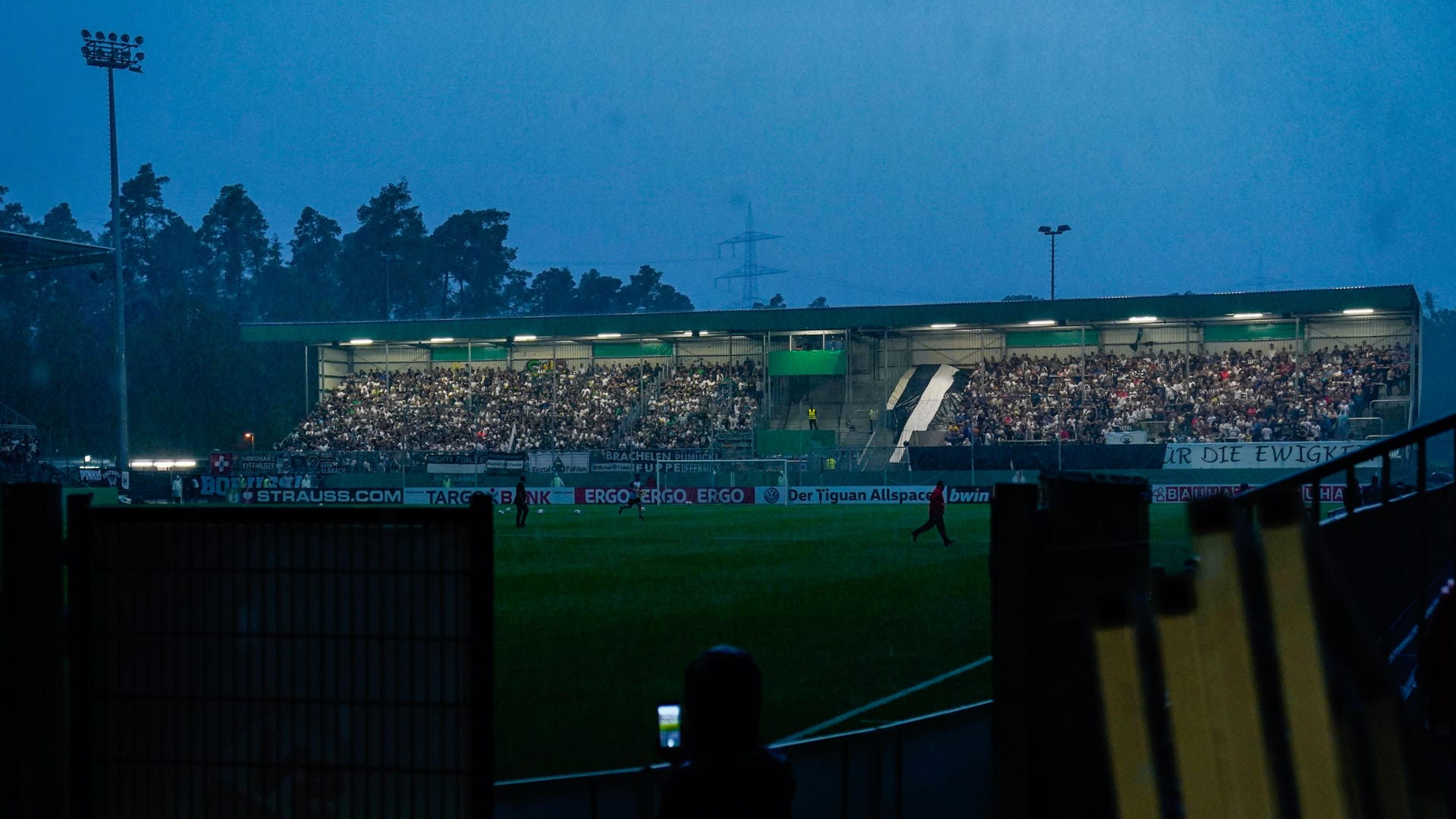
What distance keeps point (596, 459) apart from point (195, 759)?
6042 centimetres

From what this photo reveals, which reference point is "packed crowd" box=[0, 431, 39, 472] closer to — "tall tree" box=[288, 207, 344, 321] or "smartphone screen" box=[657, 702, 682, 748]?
"smartphone screen" box=[657, 702, 682, 748]

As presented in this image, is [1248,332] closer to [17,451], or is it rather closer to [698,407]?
[698,407]

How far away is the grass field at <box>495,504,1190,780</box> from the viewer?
1116 centimetres

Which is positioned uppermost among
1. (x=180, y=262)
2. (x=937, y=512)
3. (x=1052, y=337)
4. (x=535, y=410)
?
(x=180, y=262)

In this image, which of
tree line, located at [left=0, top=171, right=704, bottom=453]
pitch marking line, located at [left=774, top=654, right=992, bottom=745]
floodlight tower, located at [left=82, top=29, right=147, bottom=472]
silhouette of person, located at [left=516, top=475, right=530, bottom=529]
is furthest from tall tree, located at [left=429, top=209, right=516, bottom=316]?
pitch marking line, located at [left=774, top=654, right=992, bottom=745]

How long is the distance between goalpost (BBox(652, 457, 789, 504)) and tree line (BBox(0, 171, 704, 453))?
1935 inches

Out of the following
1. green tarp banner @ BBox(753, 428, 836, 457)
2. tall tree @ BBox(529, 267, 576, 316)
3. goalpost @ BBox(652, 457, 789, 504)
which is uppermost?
tall tree @ BBox(529, 267, 576, 316)

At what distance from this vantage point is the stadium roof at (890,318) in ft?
216

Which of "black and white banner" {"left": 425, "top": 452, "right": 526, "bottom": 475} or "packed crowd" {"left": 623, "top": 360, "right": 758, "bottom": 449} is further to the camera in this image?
"packed crowd" {"left": 623, "top": 360, "right": 758, "bottom": 449}

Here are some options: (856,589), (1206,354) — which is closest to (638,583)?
(856,589)

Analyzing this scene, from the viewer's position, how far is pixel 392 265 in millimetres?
143500

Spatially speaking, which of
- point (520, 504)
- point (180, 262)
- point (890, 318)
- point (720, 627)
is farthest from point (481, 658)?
point (180, 262)

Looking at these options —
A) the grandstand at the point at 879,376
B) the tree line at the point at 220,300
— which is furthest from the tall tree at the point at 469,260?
the grandstand at the point at 879,376

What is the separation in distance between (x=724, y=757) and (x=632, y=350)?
261 feet
